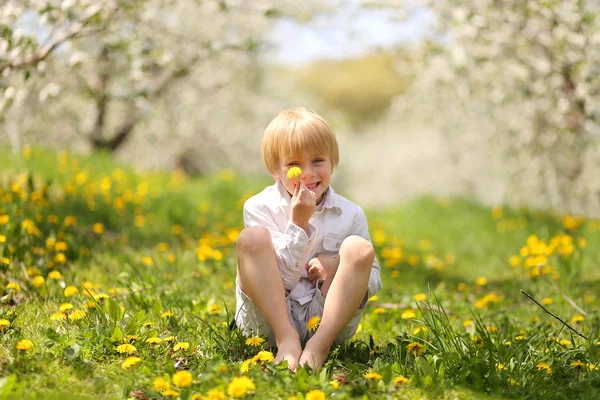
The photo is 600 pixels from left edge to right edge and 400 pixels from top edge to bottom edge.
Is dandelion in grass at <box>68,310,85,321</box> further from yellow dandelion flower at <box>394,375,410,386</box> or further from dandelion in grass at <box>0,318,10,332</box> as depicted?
yellow dandelion flower at <box>394,375,410,386</box>

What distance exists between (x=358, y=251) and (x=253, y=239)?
347 mm

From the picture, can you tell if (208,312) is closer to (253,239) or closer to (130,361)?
(253,239)

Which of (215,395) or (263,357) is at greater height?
(215,395)

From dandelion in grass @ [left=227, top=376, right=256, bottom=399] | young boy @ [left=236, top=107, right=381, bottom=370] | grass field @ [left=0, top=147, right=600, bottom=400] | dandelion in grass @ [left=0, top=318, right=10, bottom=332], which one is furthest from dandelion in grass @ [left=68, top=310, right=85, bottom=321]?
dandelion in grass @ [left=227, top=376, right=256, bottom=399]

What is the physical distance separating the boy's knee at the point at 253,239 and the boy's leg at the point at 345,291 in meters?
0.26

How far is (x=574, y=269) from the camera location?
3602 mm

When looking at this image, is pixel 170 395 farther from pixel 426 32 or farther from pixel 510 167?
pixel 510 167

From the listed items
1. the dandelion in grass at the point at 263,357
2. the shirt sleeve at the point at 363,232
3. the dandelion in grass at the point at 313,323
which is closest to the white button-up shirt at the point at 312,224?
the shirt sleeve at the point at 363,232

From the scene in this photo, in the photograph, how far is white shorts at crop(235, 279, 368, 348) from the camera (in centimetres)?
209

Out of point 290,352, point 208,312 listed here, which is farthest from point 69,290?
point 290,352

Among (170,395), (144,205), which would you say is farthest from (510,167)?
(170,395)

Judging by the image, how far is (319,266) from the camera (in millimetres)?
2102

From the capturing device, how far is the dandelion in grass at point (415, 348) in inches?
79.8

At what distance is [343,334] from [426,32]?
5291 mm
